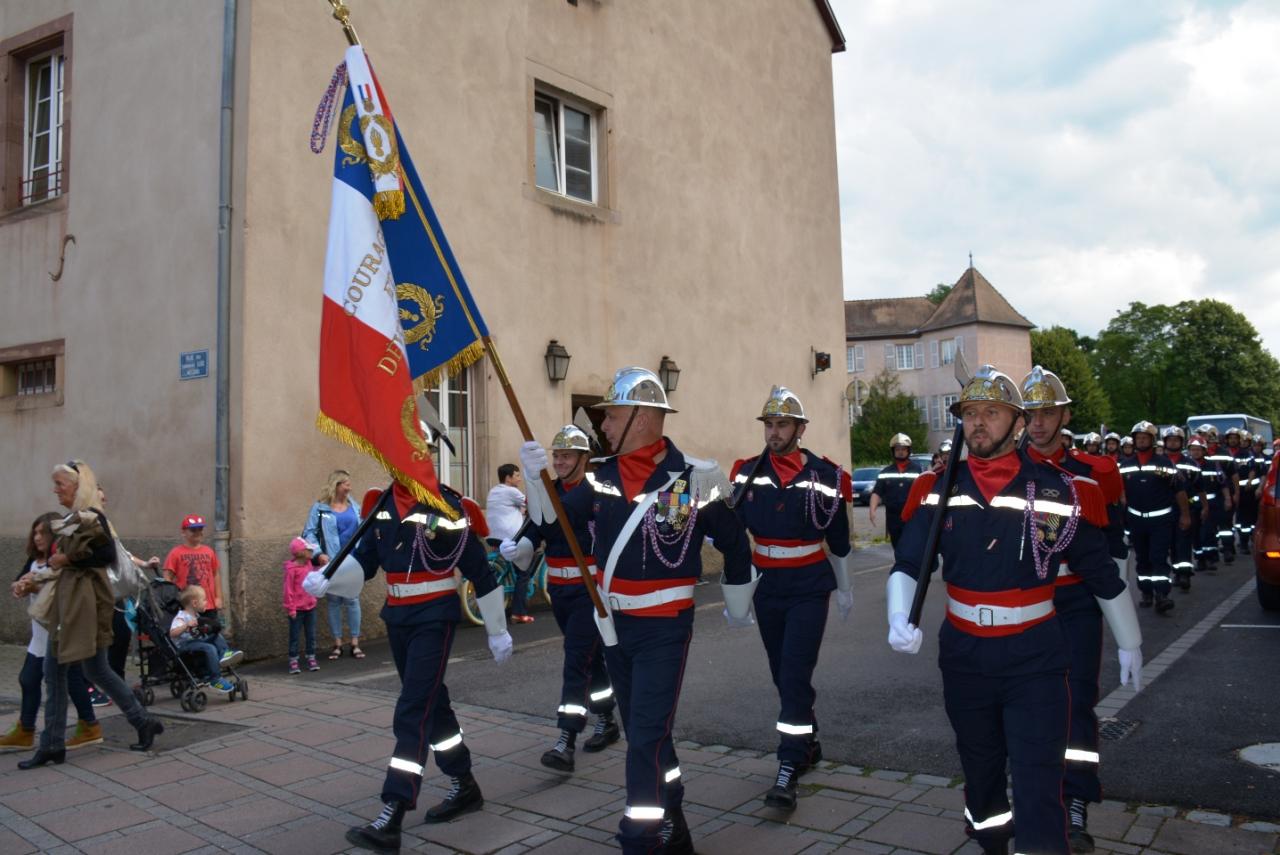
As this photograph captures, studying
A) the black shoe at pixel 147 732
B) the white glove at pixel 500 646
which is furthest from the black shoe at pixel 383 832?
the black shoe at pixel 147 732

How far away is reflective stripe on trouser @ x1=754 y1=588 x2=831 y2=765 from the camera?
17.4 ft

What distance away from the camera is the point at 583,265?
47.0ft

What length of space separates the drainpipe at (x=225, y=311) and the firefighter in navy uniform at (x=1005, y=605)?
25.8ft

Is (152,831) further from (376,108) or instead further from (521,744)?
(376,108)

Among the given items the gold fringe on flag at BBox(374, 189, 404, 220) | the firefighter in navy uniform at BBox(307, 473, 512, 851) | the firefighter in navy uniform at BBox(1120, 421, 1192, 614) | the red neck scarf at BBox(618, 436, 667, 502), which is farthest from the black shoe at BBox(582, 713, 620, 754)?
the firefighter in navy uniform at BBox(1120, 421, 1192, 614)

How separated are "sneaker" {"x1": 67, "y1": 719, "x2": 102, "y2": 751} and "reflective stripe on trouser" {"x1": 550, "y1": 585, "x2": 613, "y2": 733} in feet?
10.7

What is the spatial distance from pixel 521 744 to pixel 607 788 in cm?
114

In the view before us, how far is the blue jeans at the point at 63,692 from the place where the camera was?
6527mm

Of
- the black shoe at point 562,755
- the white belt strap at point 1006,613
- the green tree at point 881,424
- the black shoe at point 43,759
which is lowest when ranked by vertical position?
the black shoe at point 43,759

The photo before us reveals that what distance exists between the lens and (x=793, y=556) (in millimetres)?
5656

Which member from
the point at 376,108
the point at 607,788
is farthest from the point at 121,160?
the point at 607,788

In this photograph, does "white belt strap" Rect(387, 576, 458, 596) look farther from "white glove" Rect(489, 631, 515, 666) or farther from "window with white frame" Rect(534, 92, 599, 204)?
"window with white frame" Rect(534, 92, 599, 204)

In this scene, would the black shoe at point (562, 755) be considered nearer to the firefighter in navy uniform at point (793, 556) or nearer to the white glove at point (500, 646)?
the white glove at point (500, 646)

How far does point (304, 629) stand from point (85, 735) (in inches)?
109
